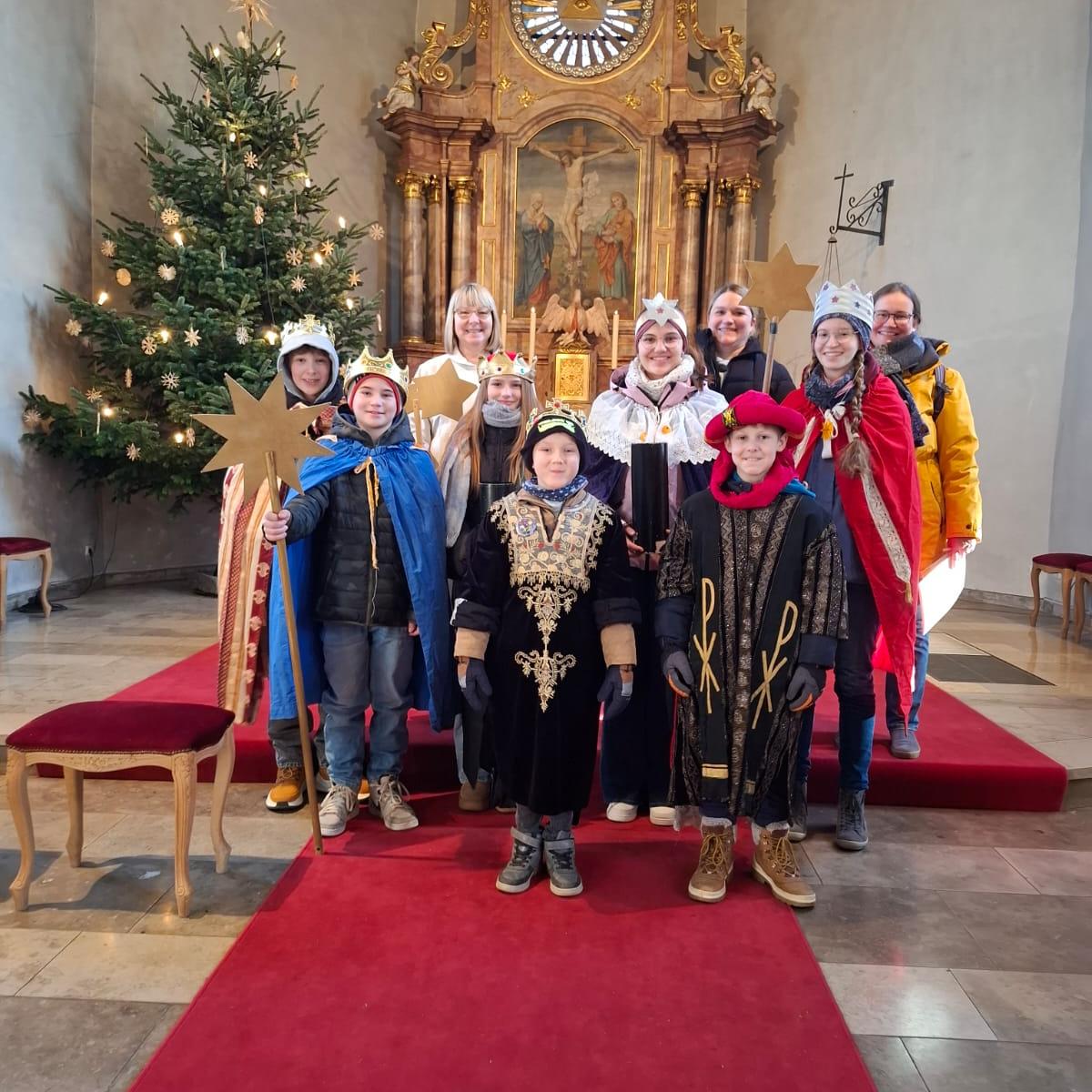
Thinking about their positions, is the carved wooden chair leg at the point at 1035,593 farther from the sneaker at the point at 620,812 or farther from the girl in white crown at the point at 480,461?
the girl in white crown at the point at 480,461

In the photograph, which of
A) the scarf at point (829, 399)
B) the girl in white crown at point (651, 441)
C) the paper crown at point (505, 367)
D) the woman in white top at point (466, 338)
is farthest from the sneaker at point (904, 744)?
the woman in white top at point (466, 338)

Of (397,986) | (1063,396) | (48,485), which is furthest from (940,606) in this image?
(48,485)

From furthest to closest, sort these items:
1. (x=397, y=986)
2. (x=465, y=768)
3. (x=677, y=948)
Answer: (x=465, y=768), (x=677, y=948), (x=397, y=986)

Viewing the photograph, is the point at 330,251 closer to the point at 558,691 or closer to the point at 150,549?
the point at 150,549

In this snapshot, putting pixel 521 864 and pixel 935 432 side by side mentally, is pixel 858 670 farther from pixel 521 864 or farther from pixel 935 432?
pixel 521 864

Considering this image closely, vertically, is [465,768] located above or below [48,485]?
below

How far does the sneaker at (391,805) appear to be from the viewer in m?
3.19

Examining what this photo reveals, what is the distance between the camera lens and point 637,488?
306cm

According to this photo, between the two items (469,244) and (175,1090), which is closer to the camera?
(175,1090)

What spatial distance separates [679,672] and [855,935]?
0.97m

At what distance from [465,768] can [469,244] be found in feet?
30.7

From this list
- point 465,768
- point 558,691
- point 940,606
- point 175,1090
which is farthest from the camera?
point 940,606

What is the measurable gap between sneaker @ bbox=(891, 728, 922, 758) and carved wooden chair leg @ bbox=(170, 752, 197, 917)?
2881mm

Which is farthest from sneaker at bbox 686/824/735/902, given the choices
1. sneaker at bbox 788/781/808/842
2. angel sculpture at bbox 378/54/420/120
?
angel sculpture at bbox 378/54/420/120
